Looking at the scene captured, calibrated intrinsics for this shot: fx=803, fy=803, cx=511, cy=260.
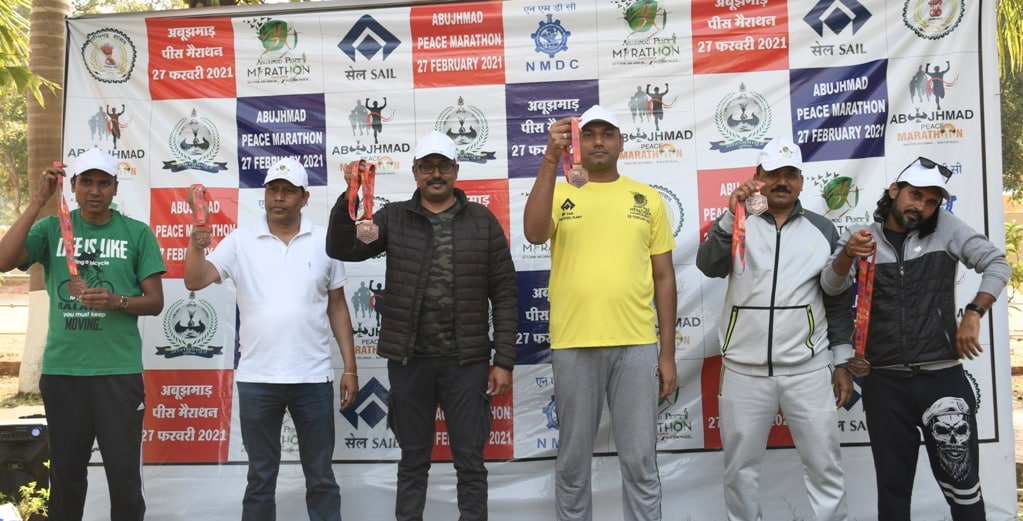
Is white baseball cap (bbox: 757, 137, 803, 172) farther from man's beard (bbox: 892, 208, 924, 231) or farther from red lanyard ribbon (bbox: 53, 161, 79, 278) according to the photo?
red lanyard ribbon (bbox: 53, 161, 79, 278)

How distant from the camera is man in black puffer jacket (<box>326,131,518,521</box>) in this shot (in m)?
3.50

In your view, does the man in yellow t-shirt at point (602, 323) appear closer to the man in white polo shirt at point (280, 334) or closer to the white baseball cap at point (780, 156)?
the white baseball cap at point (780, 156)

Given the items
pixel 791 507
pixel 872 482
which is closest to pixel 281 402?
pixel 791 507

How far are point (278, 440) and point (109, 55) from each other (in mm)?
2440

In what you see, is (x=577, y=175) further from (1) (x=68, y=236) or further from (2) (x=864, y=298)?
(1) (x=68, y=236)

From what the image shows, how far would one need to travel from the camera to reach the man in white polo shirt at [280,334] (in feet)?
11.7

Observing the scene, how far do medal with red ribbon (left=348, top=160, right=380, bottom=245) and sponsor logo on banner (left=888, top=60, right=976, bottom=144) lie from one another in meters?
2.69

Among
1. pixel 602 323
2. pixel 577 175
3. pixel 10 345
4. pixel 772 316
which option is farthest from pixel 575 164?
pixel 10 345

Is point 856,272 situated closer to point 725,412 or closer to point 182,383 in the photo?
point 725,412

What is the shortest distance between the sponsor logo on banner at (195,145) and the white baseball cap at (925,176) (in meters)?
3.41

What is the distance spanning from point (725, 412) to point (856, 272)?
2.89 ft

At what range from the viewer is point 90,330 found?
354 centimetres

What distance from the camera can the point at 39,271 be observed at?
22.6 ft

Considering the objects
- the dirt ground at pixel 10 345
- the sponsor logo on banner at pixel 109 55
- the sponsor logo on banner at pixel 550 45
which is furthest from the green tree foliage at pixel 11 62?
the dirt ground at pixel 10 345
